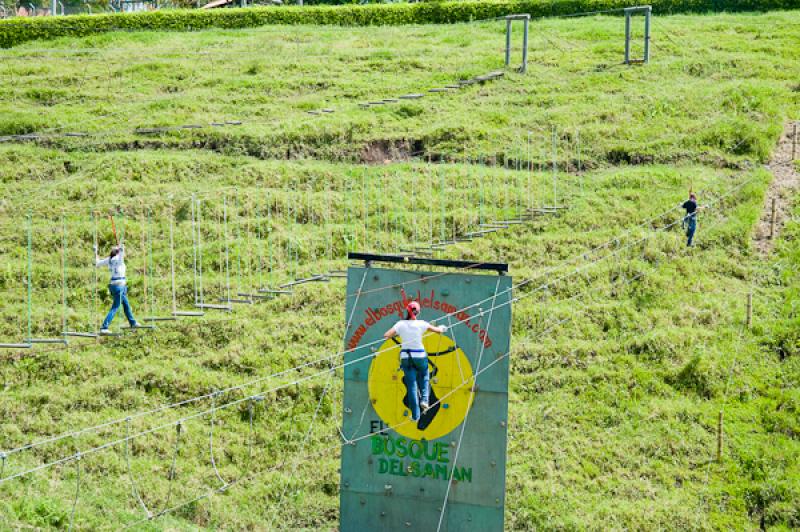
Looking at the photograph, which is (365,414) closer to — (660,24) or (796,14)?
(660,24)

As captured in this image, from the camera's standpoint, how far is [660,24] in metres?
39.1


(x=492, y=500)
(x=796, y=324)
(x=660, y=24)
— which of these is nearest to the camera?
(x=492, y=500)

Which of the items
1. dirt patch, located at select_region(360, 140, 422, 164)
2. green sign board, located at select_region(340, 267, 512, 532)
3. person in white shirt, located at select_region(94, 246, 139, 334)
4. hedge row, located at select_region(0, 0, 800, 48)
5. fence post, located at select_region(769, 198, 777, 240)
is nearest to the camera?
green sign board, located at select_region(340, 267, 512, 532)

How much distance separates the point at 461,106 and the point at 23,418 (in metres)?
17.8

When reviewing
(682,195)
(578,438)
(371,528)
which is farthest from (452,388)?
(682,195)

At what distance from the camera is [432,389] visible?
43.7ft

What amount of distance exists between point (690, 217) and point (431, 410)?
12030mm

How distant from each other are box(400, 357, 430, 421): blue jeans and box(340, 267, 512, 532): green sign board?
0.28 m

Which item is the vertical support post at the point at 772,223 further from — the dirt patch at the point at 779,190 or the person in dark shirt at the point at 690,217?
the person in dark shirt at the point at 690,217

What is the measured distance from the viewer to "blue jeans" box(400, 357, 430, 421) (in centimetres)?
1290

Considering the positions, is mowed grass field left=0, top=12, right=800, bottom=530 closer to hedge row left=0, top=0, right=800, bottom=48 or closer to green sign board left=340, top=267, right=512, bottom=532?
green sign board left=340, top=267, right=512, bottom=532

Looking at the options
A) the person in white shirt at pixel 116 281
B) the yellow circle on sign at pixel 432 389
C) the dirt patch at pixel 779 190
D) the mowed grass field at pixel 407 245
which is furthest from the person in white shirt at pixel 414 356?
the dirt patch at pixel 779 190

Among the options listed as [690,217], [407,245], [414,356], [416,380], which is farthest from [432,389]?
[690,217]

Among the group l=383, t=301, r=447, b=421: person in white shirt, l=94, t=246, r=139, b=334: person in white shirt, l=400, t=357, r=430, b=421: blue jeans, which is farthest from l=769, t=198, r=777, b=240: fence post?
l=94, t=246, r=139, b=334: person in white shirt
